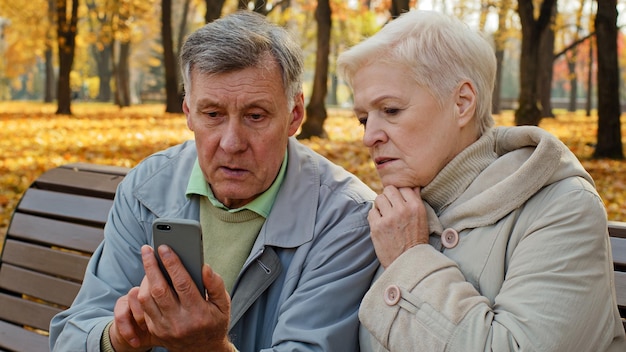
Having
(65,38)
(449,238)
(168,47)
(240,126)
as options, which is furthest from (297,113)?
(65,38)

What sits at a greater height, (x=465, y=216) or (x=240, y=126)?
(x=240, y=126)

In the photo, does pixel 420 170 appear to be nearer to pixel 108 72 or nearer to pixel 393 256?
pixel 393 256

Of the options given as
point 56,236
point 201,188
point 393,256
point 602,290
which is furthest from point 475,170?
point 56,236

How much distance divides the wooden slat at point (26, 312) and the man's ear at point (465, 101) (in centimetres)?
207

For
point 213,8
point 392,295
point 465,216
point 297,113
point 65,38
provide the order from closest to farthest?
point 392,295, point 465,216, point 297,113, point 213,8, point 65,38

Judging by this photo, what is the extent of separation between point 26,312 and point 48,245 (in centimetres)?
33

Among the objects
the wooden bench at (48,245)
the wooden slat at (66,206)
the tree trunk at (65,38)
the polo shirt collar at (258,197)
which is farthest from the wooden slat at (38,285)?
the tree trunk at (65,38)

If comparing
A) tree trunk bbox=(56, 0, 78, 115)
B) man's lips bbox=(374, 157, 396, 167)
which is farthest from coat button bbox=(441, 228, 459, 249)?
tree trunk bbox=(56, 0, 78, 115)

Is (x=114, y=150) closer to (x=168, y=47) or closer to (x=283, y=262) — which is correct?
(x=283, y=262)

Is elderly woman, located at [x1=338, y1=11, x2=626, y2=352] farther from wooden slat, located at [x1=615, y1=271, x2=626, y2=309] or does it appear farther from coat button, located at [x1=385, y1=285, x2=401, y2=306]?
wooden slat, located at [x1=615, y1=271, x2=626, y2=309]

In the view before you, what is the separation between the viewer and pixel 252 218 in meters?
2.79

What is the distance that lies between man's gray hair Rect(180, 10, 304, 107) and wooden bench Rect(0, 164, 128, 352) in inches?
47.1

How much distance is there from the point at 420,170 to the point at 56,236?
1.97 meters

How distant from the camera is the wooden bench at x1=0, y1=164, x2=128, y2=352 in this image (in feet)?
11.5
